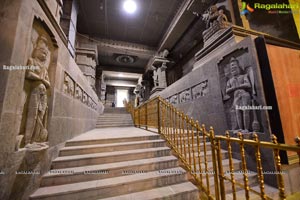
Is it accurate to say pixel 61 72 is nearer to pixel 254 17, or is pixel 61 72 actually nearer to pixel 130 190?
pixel 130 190

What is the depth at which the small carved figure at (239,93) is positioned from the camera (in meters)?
2.64

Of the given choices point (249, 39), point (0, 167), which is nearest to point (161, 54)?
point (249, 39)

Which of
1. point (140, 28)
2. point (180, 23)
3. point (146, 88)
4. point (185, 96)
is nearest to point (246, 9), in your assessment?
point (180, 23)

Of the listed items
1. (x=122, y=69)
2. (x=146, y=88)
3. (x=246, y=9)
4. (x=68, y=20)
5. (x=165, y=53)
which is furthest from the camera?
(x=146, y=88)

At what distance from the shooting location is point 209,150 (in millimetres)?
3127

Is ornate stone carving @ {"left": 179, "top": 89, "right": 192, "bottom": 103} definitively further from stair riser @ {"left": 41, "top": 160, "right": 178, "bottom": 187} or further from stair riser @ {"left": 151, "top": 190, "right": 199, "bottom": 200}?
stair riser @ {"left": 151, "top": 190, "right": 199, "bottom": 200}

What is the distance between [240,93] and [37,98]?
358cm

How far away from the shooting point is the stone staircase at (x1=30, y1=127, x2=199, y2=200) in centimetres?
180

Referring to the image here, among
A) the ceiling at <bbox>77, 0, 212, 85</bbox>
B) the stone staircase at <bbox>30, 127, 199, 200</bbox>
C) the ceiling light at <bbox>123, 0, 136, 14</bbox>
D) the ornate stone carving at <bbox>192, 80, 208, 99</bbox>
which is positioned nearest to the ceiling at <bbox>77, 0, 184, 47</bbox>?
the ceiling at <bbox>77, 0, 212, 85</bbox>

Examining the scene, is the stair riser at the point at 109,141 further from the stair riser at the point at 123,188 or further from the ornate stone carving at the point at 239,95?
the ornate stone carving at the point at 239,95

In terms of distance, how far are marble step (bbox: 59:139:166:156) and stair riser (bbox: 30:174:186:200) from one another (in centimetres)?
84

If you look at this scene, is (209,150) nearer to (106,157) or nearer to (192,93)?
(192,93)

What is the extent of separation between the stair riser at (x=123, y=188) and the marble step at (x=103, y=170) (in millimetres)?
261

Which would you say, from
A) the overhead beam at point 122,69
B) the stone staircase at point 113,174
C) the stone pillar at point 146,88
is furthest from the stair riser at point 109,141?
the overhead beam at point 122,69
